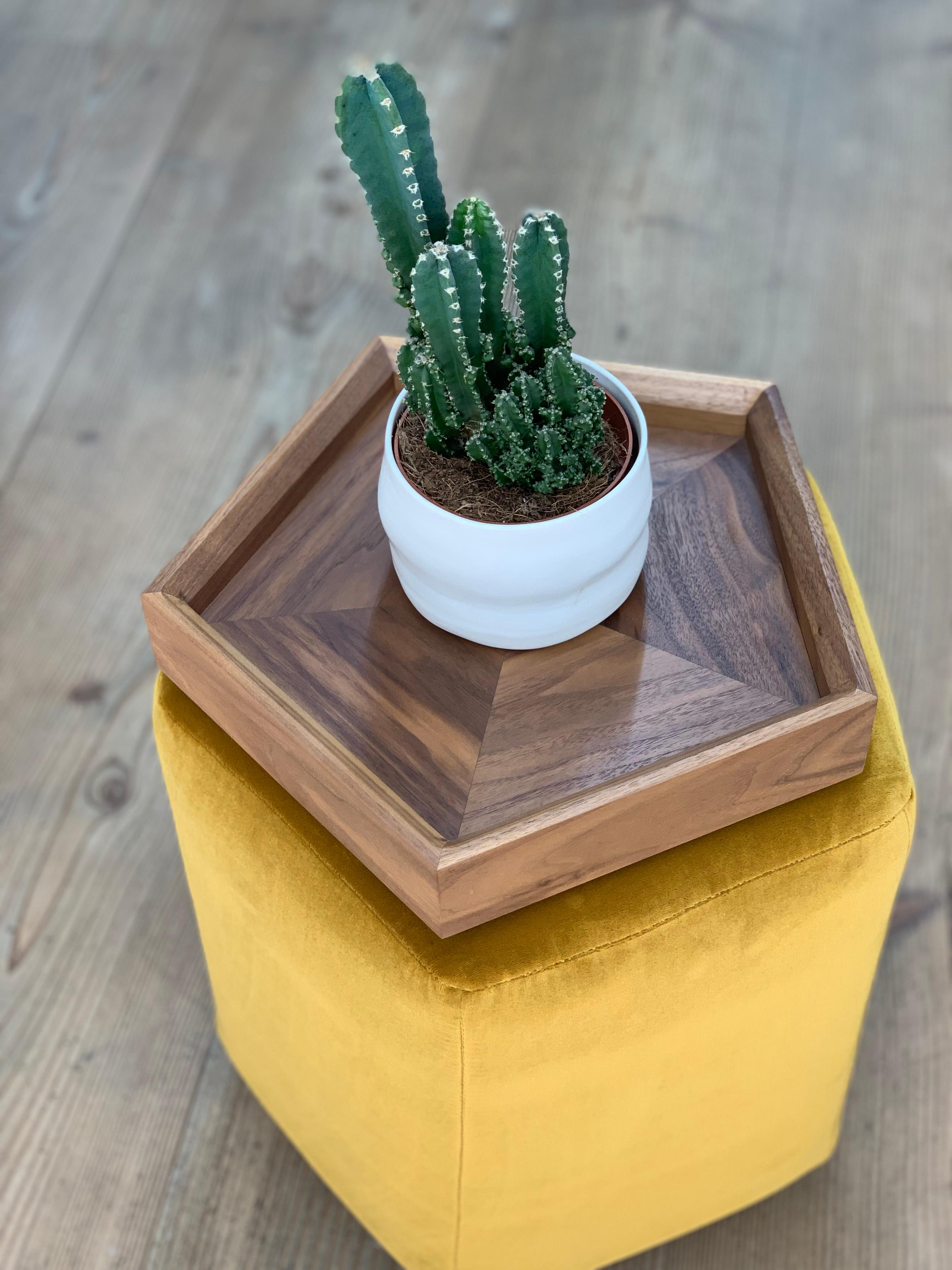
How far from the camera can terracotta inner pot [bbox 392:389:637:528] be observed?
2.56ft

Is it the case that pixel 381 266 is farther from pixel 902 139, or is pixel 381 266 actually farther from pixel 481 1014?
pixel 481 1014

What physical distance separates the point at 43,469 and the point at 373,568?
1006 millimetres

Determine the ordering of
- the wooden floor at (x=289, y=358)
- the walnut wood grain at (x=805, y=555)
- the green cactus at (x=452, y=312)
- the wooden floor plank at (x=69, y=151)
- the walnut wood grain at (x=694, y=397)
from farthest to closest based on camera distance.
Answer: the wooden floor plank at (x=69, y=151), the wooden floor at (x=289, y=358), the walnut wood grain at (x=694, y=397), the walnut wood grain at (x=805, y=555), the green cactus at (x=452, y=312)

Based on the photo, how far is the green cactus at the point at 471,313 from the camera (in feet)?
2.32

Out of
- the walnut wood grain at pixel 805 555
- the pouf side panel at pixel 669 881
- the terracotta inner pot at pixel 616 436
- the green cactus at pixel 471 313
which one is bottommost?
the pouf side panel at pixel 669 881

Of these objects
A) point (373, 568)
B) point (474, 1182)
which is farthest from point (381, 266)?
point (474, 1182)

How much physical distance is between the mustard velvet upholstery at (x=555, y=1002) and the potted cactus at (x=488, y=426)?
188 millimetres

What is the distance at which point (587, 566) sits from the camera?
78cm

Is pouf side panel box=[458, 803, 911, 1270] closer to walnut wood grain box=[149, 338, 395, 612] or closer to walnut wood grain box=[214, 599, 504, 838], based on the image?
walnut wood grain box=[214, 599, 504, 838]

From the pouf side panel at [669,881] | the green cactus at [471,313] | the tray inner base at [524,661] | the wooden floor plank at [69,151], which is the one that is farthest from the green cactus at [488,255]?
the wooden floor plank at [69,151]

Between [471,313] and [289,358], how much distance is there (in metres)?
1.20

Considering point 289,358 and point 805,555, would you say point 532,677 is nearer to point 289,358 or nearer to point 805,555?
point 805,555

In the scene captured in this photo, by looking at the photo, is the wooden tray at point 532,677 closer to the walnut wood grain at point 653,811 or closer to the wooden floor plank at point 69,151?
the walnut wood grain at point 653,811

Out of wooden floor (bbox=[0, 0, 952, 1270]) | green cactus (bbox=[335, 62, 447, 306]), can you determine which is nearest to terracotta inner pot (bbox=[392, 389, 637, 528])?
green cactus (bbox=[335, 62, 447, 306])
